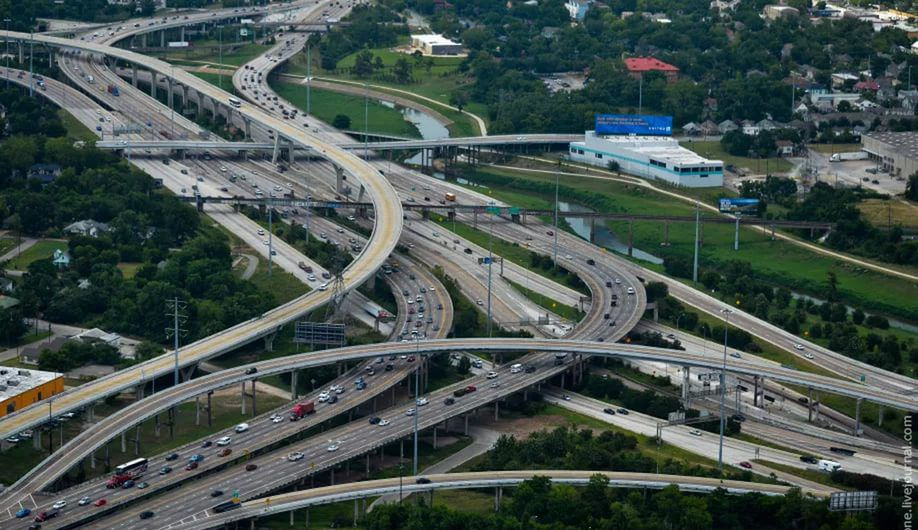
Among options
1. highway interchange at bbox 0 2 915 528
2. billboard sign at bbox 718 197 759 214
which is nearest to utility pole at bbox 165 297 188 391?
highway interchange at bbox 0 2 915 528

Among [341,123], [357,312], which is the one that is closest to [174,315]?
[357,312]

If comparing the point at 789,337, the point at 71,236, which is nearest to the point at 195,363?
the point at 71,236

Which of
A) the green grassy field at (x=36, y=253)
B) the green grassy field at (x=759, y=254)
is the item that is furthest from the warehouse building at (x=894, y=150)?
the green grassy field at (x=36, y=253)

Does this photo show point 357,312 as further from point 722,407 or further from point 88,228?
point 722,407

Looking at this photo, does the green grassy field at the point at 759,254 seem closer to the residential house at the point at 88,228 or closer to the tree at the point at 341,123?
the tree at the point at 341,123

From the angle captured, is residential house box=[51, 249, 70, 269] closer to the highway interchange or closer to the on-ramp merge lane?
the highway interchange
